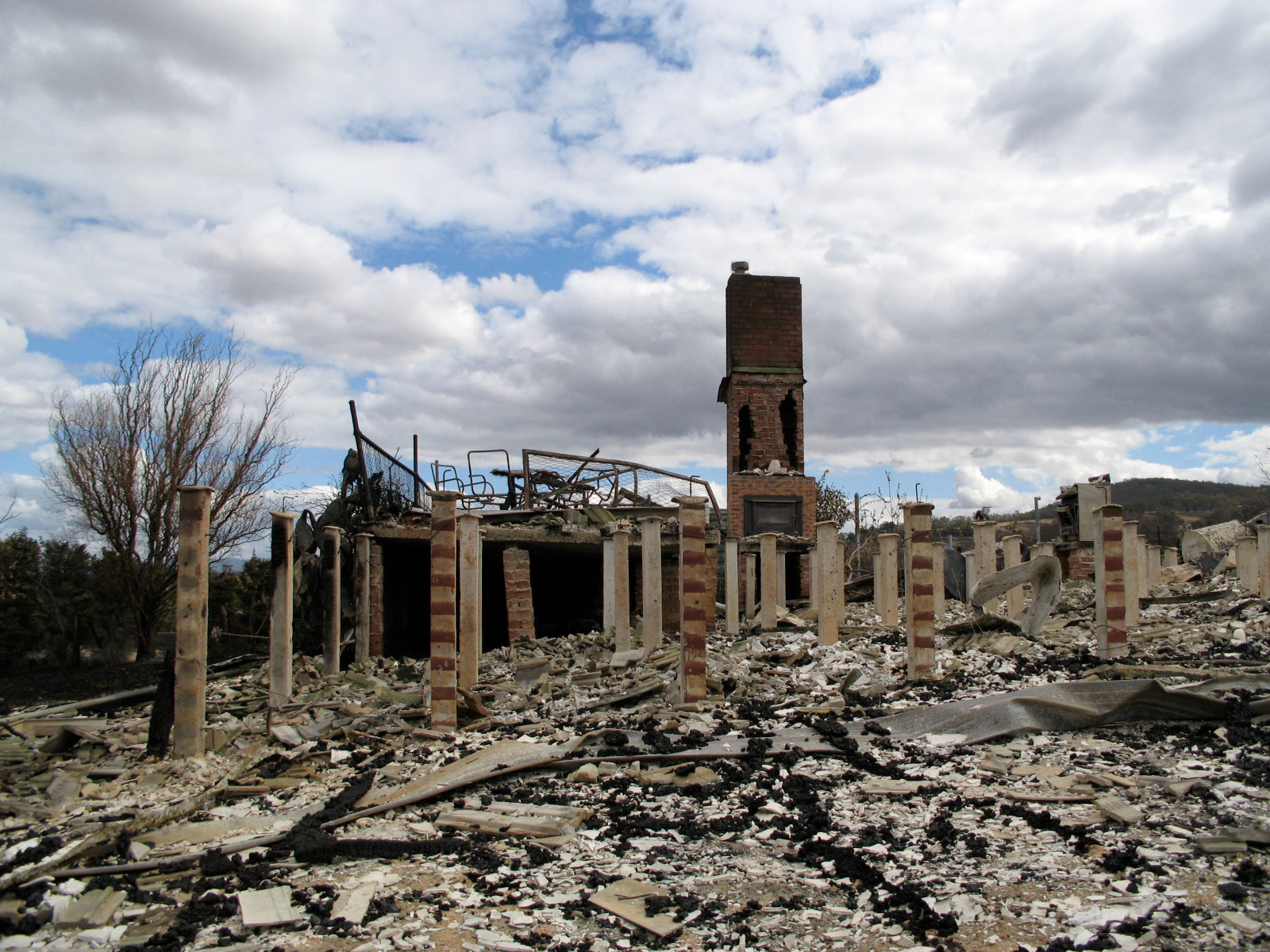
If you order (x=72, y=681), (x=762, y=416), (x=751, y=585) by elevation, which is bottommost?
(x=72, y=681)

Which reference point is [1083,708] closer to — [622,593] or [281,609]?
[622,593]

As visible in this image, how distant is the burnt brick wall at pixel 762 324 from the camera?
61.8 feet

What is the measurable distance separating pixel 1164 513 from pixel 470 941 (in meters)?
49.5

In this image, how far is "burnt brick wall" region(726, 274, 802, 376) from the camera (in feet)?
61.8

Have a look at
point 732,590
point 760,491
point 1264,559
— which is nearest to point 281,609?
point 732,590

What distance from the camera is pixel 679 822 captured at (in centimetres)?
459

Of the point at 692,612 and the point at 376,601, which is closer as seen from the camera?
the point at 692,612

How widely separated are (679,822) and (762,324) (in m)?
15.5

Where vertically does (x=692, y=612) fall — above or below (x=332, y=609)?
above

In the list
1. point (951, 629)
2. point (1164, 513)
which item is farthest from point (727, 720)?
point (1164, 513)

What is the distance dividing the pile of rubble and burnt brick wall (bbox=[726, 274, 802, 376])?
38.0 ft

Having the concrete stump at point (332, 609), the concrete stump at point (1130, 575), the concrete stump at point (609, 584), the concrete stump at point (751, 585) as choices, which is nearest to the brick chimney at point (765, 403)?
the concrete stump at point (751, 585)

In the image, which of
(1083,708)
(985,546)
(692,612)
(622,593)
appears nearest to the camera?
(1083,708)

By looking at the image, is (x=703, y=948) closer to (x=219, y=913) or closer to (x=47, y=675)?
(x=219, y=913)
